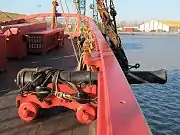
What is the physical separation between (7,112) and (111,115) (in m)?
2.75

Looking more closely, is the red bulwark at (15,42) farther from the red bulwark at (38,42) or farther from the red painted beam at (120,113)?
the red painted beam at (120,113)

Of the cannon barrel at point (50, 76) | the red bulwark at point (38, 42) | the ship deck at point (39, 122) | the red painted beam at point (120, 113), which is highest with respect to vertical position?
the red bulwark at point (38, 42)

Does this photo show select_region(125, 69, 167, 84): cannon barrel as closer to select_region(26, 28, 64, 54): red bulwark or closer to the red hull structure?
the red hull structure

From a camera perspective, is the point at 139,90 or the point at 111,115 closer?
the point at 111,115

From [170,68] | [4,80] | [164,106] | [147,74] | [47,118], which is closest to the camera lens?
[47,118]

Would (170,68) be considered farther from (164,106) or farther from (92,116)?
(92,116)

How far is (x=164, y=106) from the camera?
35.3ft

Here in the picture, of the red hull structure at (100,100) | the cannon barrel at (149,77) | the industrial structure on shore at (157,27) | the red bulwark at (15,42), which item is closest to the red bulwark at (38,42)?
the red hull structure at (100,100)

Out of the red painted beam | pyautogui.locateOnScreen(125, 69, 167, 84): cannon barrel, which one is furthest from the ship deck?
pyautogui.locateOnScreen(125, 69, 167, 84): cannon barrel

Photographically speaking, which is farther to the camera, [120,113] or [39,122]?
[39,122]

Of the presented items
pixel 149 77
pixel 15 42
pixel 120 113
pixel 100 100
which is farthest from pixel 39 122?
pixel 15 42

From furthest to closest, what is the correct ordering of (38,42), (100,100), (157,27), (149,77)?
(157,27)
(38,42)
(149,77)
(100,100)

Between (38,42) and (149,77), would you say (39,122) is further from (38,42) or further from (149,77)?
(38,42)

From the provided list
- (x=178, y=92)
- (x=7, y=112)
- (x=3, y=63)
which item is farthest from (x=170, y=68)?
(x=7, y=112)
